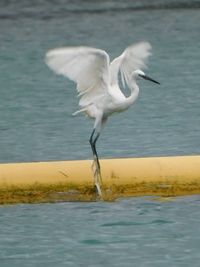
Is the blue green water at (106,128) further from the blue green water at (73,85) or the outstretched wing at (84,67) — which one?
the outstretched wing at (84,67)

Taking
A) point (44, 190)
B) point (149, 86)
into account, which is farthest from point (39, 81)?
point (44, 190)

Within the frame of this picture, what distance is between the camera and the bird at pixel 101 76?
12766 millimetres

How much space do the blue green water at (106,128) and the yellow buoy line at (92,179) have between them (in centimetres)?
16

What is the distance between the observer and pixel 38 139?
1661cm

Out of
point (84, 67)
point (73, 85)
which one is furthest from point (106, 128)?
point (84, 67)

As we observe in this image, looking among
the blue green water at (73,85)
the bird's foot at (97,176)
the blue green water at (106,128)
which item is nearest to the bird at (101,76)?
the bird's foot at (97,176)

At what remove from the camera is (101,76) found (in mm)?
13109

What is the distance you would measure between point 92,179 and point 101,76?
3.68ft

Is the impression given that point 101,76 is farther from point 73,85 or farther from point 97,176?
point 73,85

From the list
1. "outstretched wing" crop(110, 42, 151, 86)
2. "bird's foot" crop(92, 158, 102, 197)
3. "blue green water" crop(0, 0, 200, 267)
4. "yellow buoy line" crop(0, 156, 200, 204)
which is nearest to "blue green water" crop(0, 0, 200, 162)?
"blue green water" crop(0, 0, 200, 267)

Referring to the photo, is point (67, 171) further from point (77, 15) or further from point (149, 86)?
point (77, 15)

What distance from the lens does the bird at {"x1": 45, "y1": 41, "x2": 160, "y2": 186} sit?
1277 cm

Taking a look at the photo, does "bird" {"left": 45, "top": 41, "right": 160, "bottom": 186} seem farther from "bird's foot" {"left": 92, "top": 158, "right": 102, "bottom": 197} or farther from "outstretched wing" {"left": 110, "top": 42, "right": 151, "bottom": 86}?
"bird's foot" {"left": 92, "top": 158, "right": 102, "bottom": 197}

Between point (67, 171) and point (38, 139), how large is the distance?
13.6 feet
